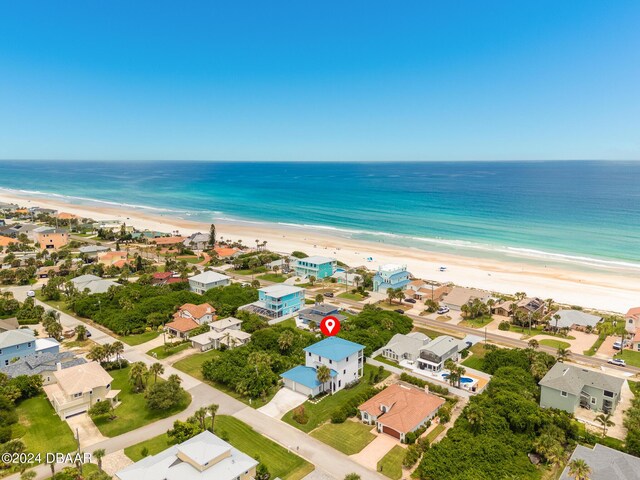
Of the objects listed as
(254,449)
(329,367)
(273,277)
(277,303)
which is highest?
(329,367)

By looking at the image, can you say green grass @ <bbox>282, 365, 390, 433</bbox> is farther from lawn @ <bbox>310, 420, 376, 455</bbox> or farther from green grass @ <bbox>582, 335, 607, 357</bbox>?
green grass @ <bbox>582, 335, 607, 357</bbox>

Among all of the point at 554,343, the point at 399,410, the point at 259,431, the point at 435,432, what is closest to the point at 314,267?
the point at 554,343

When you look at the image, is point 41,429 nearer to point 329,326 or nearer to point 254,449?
point 254,449

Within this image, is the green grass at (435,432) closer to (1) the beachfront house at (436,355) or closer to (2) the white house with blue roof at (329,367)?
(2) the white house with blue roof at (329,367)

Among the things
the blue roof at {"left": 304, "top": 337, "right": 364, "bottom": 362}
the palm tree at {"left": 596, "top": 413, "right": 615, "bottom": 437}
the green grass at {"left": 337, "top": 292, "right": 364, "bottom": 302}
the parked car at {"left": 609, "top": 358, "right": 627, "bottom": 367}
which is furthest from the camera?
the green grass at {"left": 337, "top": 292, "right": 364, "bottom": 302}

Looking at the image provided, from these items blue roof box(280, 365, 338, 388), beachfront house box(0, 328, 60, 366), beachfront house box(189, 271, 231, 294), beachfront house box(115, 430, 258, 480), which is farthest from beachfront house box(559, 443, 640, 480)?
beachfront house box(189, 271, 231, 294)

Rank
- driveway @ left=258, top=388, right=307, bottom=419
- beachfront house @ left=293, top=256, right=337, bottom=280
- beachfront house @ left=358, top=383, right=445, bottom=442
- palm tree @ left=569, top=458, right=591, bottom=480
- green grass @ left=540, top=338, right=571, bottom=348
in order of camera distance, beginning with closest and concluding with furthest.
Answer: palm tree @ left=569, top=458, right=591, bottom=480 → beachfront house @ left=358, top=383, right=445, bottom=442 → driveway @ left=258, top=388, right=307, bottom=419 → green grass @ left=540, top=338, right=571, bottom=348 → beachfront house @ left=293, top=256, right=337, bottom=280

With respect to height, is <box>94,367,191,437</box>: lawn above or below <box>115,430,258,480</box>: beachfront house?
below
